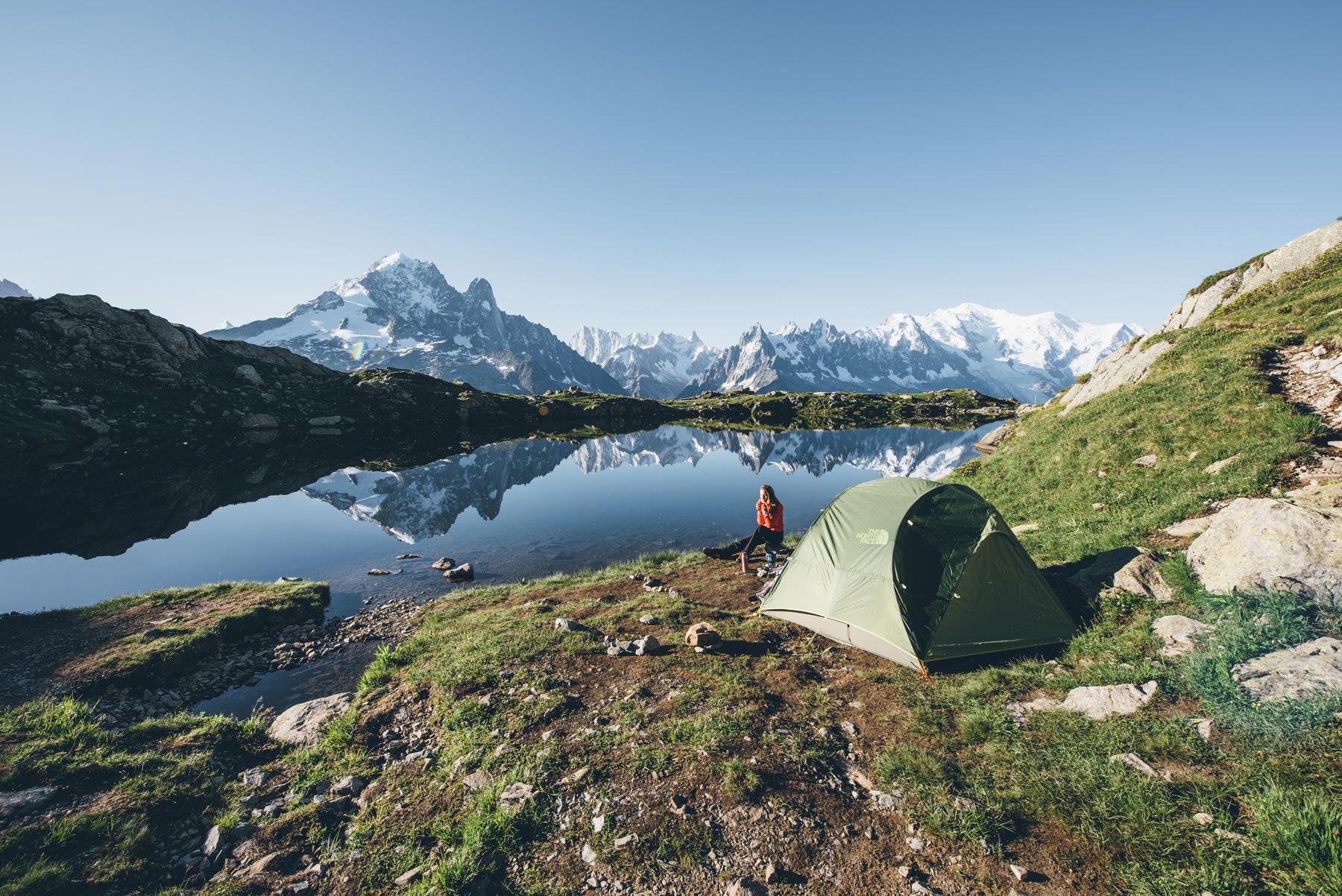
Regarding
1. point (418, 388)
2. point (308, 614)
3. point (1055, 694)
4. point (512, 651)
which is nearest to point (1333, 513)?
point (1055, 694)

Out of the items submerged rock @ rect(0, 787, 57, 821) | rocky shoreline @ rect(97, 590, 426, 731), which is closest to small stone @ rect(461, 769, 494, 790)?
submerged rock @ rect(0, 787, 57, 821)

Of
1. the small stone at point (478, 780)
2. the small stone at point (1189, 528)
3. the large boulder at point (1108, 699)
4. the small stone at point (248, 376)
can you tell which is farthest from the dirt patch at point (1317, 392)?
the small stone at point (248, 376)

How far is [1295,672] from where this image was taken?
689 centimetres

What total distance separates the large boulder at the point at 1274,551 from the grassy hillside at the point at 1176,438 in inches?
124

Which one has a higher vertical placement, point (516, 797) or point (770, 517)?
point (770, 517)

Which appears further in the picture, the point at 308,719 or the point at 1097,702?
the point at 308,719

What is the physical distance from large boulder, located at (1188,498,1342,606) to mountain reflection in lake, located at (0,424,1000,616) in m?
21.1

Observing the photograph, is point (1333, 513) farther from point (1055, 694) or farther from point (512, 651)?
point (512, 651)

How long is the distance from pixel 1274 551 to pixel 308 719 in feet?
65.4

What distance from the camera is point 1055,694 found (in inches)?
356

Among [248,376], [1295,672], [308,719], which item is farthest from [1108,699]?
[248,376]

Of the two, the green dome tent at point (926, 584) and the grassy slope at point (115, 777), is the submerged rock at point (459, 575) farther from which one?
Answer: the green dome tent at point (926, 584)

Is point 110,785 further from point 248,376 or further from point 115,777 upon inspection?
point 248,376

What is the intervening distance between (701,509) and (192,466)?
2205 inches
